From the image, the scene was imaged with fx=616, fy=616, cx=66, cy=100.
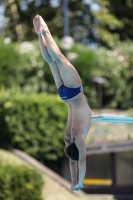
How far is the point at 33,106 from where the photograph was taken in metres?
20.1

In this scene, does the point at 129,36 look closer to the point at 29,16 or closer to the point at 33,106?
the point at 29,16

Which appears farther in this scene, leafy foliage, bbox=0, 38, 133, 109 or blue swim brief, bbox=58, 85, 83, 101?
leafy foliage, bbox=0, 38, 133, 109

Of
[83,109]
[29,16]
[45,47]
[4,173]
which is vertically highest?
[45,47]

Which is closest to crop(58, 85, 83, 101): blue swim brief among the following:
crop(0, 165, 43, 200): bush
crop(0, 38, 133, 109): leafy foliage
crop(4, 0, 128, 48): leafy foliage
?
crop(0, 165, 43, 200): bush

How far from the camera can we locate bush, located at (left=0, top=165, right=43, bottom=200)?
48.3 ft

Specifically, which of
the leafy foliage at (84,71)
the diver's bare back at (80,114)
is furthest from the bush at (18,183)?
the diver's bare back at (80,114)

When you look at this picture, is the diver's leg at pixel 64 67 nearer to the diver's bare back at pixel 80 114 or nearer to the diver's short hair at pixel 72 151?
the diver's bare back at pixel 80 114

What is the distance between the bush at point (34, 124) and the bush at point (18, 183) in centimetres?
501

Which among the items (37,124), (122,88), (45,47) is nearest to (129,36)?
(122,88)

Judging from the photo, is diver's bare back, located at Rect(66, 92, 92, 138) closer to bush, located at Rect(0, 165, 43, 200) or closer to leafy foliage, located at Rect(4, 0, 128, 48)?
bush, located at Rect(0, 165, 43, 200)

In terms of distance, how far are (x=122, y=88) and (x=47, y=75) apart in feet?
11.0

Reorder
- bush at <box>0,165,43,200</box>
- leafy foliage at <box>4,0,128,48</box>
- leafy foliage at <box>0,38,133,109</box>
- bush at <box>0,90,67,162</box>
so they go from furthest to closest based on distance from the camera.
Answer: leafy foliage at <box>4,0,128,48</box>, leafy foliage at <box>0,38,133,109</box>, bush at <box>0,90,67,162</box>, bush at <box>0,165,43,200</box>

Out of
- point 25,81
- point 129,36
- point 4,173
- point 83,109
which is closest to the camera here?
point 83,109

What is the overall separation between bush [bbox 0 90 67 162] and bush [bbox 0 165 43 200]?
501 cm
